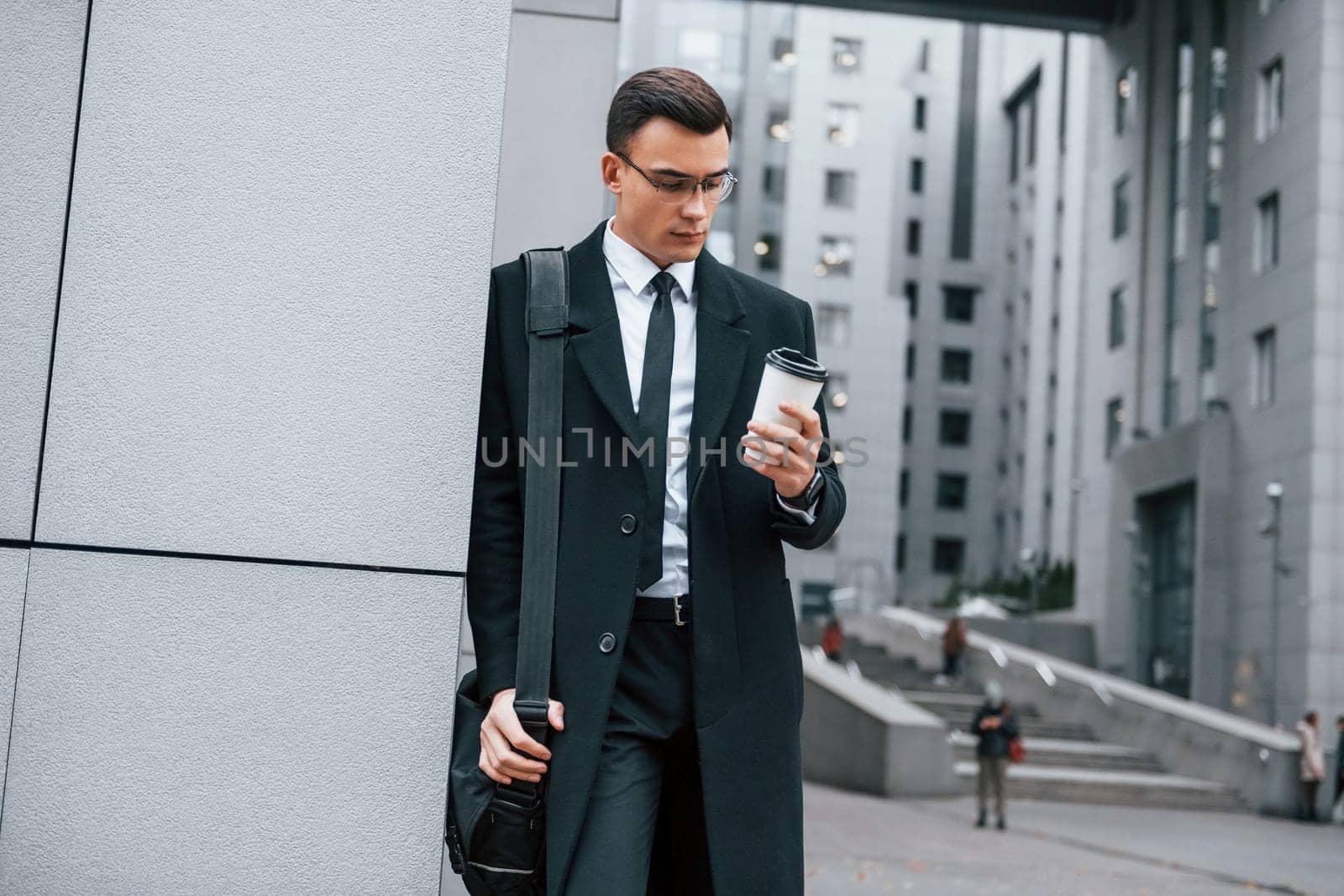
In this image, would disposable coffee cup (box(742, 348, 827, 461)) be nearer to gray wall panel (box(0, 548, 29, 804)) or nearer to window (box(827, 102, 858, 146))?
gray wall panel (box(0, 548, 29, 804))

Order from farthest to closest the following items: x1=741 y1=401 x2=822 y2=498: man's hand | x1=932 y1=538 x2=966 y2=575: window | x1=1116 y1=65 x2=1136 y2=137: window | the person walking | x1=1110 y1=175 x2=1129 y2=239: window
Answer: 1. x1=932 y1=538 x2=966 y2=575: window
2. x1=1110 y1=175 x2=1129 y2=239: window
3. x1=1116 y1=65 x2=1136 y2=137: window
4. the person walking
5. x1=741 y1=401 x2=822 y2=498: man's hand

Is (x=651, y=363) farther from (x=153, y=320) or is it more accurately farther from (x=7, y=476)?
(x=7, y=476)

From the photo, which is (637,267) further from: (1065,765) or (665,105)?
(1065,765)

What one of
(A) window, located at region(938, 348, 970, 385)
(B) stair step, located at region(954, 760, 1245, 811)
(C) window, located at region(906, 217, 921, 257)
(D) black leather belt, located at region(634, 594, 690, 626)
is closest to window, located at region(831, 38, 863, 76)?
(C) window, located at region(906, 217, 921, 257)

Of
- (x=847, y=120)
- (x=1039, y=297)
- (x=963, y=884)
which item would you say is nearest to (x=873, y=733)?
(x=963, y=884)

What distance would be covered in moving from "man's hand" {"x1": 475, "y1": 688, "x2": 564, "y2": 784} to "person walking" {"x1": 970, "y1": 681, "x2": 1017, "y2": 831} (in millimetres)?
11977

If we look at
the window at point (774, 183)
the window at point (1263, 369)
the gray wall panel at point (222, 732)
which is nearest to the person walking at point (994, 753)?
the gray wall panel at point (222, 732)

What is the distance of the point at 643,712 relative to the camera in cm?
270

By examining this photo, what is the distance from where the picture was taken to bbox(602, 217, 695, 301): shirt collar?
2.89 m

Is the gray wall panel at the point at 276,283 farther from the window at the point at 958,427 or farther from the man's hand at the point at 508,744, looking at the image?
the window at the point at 958,427

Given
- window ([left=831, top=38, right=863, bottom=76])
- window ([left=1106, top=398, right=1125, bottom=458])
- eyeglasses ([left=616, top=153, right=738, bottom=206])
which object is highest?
window ([left=831, top=38, right=863, bottom=76])

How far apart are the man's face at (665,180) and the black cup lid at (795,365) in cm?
29

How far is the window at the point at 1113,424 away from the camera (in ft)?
124

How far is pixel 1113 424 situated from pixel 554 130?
111ft
